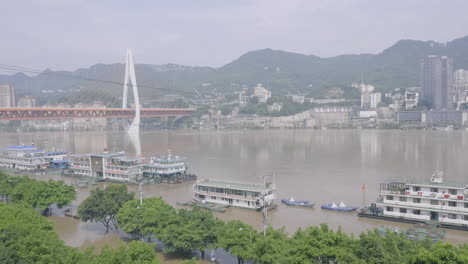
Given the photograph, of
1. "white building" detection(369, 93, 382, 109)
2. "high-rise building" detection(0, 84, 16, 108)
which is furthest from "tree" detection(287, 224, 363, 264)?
"high-rise building" detection(0, 84, 16, 108)

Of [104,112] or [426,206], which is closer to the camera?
[426,206]

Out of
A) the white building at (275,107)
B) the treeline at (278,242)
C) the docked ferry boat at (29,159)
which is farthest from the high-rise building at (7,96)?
the treeline at (278,242)

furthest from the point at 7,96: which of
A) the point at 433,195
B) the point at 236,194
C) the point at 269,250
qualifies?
the point at 269,250

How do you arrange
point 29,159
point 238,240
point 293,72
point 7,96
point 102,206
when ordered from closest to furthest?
point 238,240, point 102,206, point 29,159, point 7,96, point 293,72

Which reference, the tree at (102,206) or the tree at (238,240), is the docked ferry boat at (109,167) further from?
the tree at (238,240)

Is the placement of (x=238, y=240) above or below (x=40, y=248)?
below

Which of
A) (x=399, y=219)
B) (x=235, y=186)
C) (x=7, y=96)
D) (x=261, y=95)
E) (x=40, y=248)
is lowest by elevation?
(x=399, y=219)

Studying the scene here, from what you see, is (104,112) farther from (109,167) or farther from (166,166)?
(166,166)

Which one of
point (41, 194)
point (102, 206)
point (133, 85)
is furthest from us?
point (133, 85)
